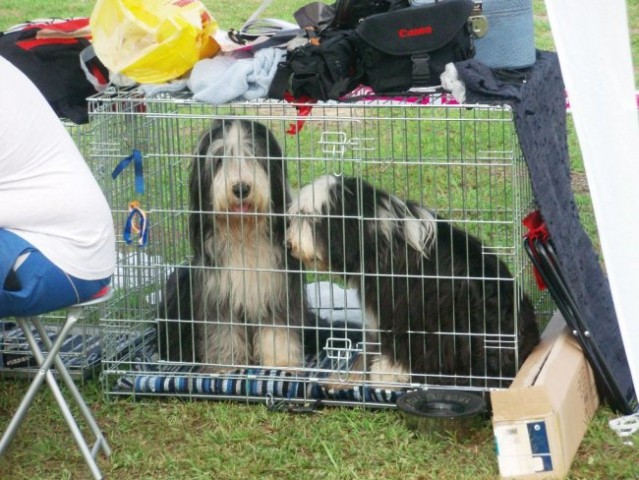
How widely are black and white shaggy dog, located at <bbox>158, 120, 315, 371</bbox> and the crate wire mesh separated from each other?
1.01 ft

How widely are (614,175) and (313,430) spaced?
1785 millimetres

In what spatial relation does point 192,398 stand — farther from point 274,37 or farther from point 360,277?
point 274,37

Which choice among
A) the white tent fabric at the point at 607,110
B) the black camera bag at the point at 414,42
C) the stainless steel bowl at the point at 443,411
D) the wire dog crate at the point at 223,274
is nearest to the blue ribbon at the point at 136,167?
the wire dog crate at the point at 223,274

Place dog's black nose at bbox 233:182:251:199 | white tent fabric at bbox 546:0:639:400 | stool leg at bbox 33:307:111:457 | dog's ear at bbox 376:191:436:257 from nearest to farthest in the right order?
white tent fabric at bbox 546:0:639:400 < stool leg at bbox 33:307:111:457 < dog's ear at bbox 376:191:436:257 < dog's black nose at bbox 233:182:251:199

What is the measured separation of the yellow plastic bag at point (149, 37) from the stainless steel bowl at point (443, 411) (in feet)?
4.74

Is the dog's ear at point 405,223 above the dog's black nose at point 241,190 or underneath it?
underneath

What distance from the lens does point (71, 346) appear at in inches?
196

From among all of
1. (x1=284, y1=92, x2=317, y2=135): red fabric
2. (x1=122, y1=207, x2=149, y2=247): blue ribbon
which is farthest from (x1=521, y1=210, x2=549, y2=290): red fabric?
(x1=122, y1=207, x2=149, y2=247): blue ribbon

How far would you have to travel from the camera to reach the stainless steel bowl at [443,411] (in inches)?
160

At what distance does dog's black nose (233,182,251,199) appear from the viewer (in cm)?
442

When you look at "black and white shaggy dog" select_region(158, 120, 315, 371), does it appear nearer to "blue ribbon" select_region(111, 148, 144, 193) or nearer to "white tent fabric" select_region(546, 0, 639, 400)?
"blue ribbon" select_region(111, 148, 144, 193)

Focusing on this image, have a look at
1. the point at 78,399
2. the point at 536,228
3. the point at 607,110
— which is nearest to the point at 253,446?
the point at 78,399

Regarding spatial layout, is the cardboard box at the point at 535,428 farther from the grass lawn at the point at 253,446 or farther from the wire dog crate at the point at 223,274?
the wire dog crate at the point at 223,274

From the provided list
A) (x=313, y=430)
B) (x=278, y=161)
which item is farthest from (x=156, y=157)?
(x=313, y=430)
